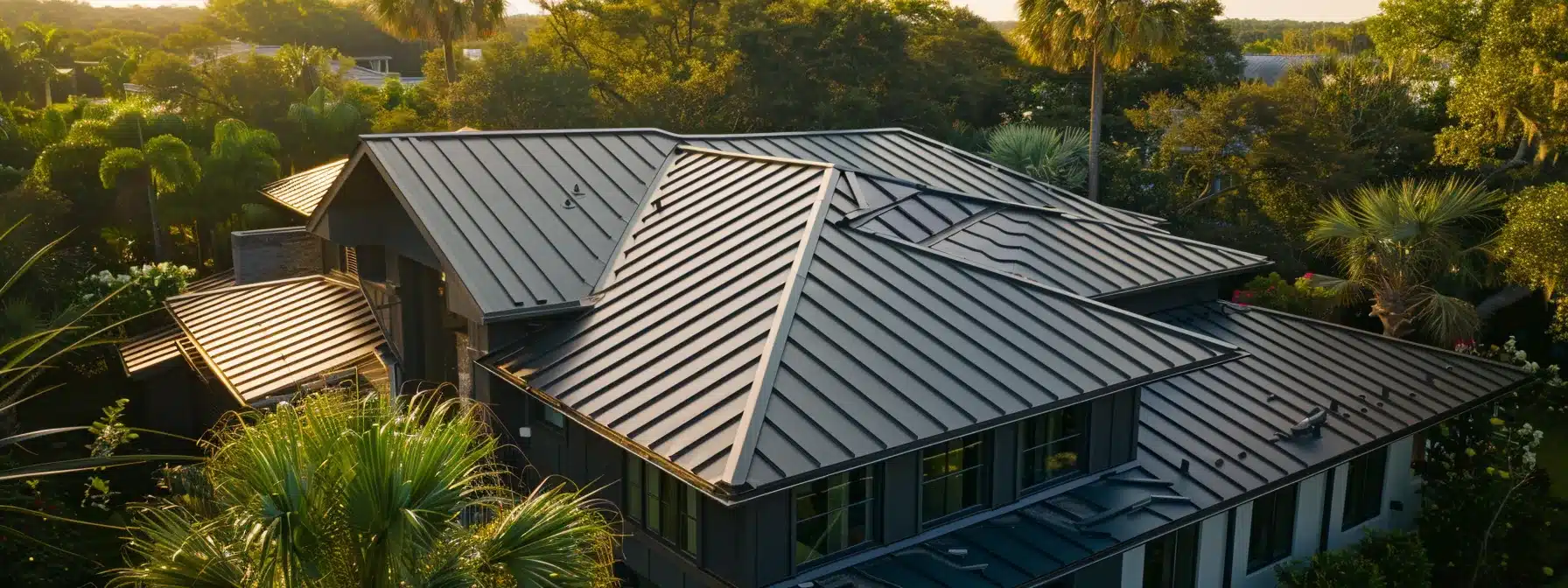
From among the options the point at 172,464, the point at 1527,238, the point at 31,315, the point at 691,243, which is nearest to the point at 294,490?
the point at 691,243

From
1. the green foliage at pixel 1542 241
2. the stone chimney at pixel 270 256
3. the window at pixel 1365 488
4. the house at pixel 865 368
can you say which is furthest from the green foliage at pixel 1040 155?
the stone chimney at pixel 270 256

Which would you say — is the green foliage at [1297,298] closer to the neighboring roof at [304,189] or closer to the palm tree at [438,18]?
the neighboring roof at [304,189]

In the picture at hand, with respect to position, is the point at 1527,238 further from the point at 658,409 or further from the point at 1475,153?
the point at 658,409

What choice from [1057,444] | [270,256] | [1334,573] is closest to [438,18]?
[270,256]

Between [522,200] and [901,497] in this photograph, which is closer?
[901,497]

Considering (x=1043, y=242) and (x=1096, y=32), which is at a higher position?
(x=1096, y=32)

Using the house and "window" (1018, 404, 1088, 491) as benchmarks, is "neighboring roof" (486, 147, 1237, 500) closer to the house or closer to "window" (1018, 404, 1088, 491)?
the house

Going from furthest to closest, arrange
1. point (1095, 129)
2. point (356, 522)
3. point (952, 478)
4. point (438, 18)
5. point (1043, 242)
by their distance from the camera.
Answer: point (438, 18) < point (1095, 129) < point (1043, 242) < point (952, 478) < point (356, 522)

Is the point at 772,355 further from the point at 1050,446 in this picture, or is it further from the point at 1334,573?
the point at 1334,573
